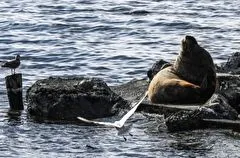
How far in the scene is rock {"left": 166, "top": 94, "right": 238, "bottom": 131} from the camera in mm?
12180

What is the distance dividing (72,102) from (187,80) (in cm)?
222

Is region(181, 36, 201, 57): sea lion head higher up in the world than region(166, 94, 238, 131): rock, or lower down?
higher up

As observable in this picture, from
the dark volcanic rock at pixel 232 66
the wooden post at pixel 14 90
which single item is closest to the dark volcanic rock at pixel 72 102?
the wooden post at pixel 14 90

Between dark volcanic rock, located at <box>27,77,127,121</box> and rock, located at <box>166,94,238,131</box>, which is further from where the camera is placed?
dark volcanic rock, located at <box>27,77,127,121</box>

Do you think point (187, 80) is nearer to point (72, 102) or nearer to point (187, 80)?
point (187, 80)

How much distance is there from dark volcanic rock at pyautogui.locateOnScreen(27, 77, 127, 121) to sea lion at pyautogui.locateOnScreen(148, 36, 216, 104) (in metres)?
0.74

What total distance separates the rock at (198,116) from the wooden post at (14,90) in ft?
10.8

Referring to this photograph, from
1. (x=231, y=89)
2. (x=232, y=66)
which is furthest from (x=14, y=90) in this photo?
(x=232, y=66)

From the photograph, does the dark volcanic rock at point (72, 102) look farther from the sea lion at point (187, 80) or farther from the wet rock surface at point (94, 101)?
the sea lion at point (187, 80)

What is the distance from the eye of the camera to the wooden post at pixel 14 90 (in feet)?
46.3

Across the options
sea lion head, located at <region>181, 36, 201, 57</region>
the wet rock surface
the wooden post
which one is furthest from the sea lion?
the wooden post

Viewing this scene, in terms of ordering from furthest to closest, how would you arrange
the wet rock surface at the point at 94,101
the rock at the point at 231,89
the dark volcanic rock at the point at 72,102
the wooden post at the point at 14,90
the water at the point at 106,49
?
1. the wooden post at the point at 14,90
2. the dark volcanic rock at the point at 72,102
3. the rock at the point at 231,89
4. the wet rock surface at the point at 94,101
5. the water at the point at 106,49

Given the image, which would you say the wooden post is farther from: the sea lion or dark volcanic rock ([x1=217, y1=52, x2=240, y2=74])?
dark volcanic rock ([x1=217, y1=52, x2=240, y2=74])

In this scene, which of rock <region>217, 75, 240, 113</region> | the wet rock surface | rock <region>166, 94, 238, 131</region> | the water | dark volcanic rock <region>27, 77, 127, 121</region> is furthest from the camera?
dark volcanic rock <region>27, 77, 127, 121</region>
